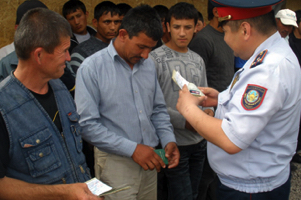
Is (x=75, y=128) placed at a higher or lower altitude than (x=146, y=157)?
higher

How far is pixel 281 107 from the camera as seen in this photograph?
139cm

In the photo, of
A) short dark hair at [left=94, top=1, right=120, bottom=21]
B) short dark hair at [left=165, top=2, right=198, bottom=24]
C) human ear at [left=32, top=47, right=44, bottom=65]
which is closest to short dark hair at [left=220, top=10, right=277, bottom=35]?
human ear at [left=32, top=47, right=44, bottom=65]

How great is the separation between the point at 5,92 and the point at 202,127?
102 cm

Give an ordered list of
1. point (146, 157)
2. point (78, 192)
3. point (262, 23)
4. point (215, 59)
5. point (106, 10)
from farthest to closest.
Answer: point (106, 10) < point (215, 59) < point (146, 157) < point (262, 23) < point (78, 192)

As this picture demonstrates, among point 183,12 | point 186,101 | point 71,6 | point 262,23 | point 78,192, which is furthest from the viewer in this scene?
point 71,6

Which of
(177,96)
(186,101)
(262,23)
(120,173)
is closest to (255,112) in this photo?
(186,101)

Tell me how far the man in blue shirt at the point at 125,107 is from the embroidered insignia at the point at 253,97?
84 centimetres

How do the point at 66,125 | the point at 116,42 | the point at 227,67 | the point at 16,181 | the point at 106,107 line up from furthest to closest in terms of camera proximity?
the point at 227,67
the point at 116,42
the point at 106,107
the point at 66,125
the point at 16,181

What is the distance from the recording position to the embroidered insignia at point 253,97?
1.34 metres

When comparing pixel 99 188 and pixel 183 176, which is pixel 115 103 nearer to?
pixel 99 188

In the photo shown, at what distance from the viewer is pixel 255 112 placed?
1343 millimetres

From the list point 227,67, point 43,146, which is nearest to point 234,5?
point 43,146

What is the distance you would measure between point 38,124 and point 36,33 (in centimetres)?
46

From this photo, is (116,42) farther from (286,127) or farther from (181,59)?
(286,127)
